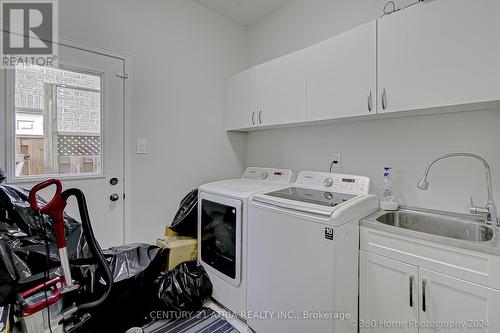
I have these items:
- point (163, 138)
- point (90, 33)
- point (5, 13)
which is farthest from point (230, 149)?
point (5, 13)

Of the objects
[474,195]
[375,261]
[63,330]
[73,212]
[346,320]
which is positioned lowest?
[346,320]

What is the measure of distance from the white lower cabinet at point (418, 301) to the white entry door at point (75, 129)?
1.97 metres

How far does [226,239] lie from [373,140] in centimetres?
144

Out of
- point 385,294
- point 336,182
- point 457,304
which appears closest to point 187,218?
point 336,182

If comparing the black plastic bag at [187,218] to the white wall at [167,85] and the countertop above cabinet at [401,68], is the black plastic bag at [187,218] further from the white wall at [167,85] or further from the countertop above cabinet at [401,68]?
the countertop above cabinet at [401,68]

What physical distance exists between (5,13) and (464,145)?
3136mm

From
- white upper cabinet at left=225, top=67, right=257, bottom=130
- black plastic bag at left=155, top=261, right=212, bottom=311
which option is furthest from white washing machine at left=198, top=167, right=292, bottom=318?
white upper cabinet at left=225, top=67, right=257, bottom=130

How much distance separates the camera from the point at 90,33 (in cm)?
190

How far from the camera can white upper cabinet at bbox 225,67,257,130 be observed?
2424 mm

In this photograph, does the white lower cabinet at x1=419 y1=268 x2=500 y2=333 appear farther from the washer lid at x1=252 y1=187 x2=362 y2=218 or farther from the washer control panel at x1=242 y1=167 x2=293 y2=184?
the washer control panel at x1=242 y1=167 x2=293 y2=184

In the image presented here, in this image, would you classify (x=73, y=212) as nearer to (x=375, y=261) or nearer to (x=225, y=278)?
(x=225, y=278)

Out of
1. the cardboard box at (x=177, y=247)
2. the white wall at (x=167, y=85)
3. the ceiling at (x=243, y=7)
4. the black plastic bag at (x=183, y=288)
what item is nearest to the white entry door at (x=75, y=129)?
the white wall at (x=167, y=85)

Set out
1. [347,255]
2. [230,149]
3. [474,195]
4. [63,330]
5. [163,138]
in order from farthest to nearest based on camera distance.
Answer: [230,149]
[163,138]
[474,195]
[347,255]
[63,330]

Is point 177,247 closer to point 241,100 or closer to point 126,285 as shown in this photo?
point 126,285
